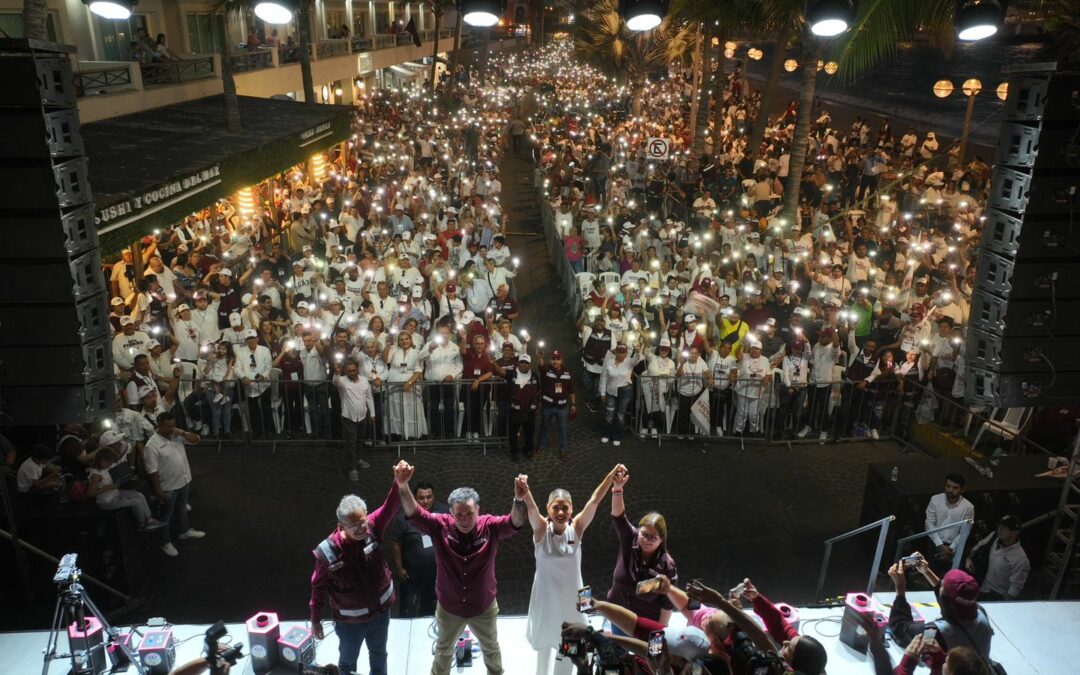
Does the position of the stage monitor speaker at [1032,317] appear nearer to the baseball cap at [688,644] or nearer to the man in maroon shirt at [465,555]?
the baseball cap at [688,644]

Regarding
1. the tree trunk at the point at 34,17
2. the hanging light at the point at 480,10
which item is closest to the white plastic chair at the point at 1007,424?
the hanging light at the point at 480,10

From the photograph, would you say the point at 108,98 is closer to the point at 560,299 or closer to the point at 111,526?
the point at 560,299

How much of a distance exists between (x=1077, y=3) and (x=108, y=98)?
16.5 m

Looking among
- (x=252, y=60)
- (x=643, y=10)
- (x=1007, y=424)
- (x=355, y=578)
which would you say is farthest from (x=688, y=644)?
(x=252, y=60)

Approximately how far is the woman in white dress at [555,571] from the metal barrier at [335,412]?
4.78 m

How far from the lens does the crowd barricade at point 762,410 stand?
1109 cm

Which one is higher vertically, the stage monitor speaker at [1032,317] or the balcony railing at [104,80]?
the balcony railing at [104,80]

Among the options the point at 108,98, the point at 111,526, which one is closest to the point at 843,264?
the point at 111,526

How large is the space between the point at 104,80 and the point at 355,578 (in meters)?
14.3

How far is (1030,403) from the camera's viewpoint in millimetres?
6633

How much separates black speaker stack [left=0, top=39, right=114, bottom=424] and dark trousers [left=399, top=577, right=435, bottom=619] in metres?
2.96

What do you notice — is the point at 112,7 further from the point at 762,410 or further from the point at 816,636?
the point at 762,410

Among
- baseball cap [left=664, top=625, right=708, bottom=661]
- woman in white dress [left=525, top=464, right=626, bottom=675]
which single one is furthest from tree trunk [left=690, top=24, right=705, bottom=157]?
baseball cap [left=664, top=625, right=708, bottom=661]

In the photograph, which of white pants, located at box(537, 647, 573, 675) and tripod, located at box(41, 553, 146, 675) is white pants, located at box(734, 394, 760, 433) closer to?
white pants, located at box(537, 647, 573, 675)
